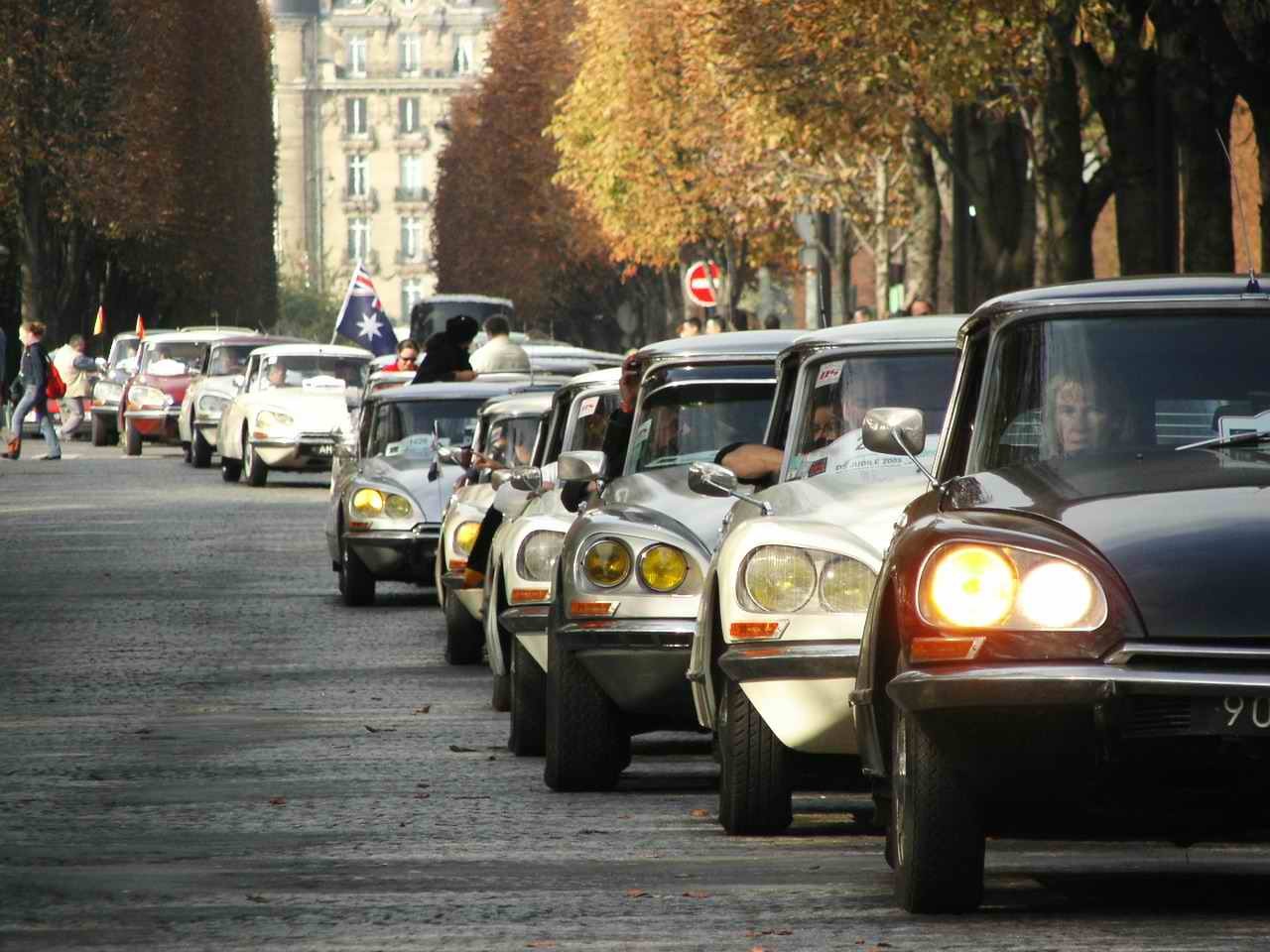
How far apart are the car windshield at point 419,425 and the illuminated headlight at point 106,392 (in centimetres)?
3195

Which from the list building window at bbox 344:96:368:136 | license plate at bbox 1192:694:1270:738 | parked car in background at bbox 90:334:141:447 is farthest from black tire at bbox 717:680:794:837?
building window at bbox 344:96:368:136

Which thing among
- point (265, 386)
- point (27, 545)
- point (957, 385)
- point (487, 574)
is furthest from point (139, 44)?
point (957, 385)

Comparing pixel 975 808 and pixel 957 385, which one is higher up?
pixel 957 385

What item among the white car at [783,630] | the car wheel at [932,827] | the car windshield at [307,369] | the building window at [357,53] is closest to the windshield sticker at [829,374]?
the white car at [783,630]

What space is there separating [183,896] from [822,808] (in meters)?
2.61

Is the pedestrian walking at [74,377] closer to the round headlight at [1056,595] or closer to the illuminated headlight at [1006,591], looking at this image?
the illuminated headlight at [1006,591]

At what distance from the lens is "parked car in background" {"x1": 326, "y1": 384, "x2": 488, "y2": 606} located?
1994cm

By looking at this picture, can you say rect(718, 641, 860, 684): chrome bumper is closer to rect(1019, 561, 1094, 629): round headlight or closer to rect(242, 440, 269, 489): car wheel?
rect(1019, 561, 1094, 629): round headlight

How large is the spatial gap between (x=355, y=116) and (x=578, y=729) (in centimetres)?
18680

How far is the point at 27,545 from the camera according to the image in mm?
26531

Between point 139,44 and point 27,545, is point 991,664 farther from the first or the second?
point 139,44

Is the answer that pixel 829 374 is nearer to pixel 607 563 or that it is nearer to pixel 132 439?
pixel 607 563

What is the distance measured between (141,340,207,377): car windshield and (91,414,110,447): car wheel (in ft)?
18.1

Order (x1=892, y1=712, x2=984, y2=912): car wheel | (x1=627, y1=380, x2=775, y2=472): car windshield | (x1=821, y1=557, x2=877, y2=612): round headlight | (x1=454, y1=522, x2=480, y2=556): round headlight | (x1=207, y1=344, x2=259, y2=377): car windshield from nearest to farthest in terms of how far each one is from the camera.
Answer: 1. (x1=892, y1=712, x2=984, y2=912): car wheel
2. (x1=821, y1=557, x2=877, y2=612): round headlight
3. (x1=627, y1=380, x2=775, y2=472): car windshield
4. (x1=454, y1=522, x2=480, y2=556): round headlight
5. (x1=207, y1=344, x2=259, y2=377): car windshield
